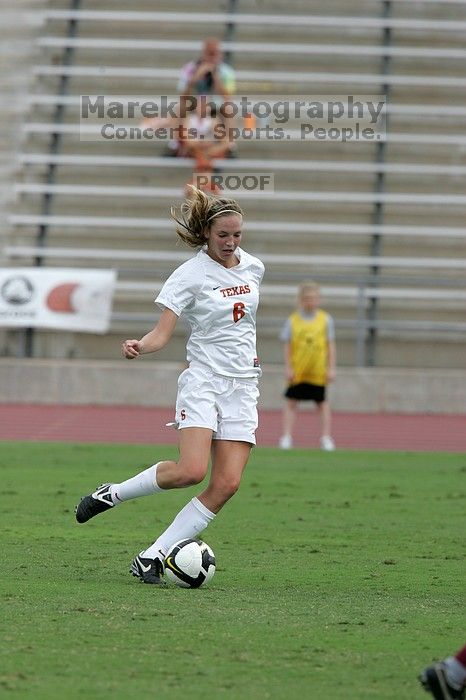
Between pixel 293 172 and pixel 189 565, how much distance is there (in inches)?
657

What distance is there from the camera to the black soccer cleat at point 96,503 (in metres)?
7.31

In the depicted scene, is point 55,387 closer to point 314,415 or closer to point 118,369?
point 118,369

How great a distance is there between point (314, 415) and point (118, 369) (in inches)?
112

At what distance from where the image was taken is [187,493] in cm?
1162

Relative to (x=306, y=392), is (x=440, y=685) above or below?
above

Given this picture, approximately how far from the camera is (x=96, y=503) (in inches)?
289

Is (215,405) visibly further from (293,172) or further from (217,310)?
(293,172)

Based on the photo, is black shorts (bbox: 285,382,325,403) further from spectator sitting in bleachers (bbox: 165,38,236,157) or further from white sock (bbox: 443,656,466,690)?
white sock (bbox: 443,656,466,690)

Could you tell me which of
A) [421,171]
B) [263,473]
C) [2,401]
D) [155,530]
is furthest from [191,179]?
[155,530]

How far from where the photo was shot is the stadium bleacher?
21391 mm

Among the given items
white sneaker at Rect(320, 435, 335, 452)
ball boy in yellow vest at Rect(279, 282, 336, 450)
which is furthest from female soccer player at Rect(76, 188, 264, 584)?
ball boy in yellow vest at Rect(279, 282, 336, 450)

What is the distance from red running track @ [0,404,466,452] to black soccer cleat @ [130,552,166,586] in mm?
8378

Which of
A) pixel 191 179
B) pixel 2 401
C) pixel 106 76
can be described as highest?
pixel 106 76

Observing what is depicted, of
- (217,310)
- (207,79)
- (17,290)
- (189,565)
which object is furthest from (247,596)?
(207,79)
